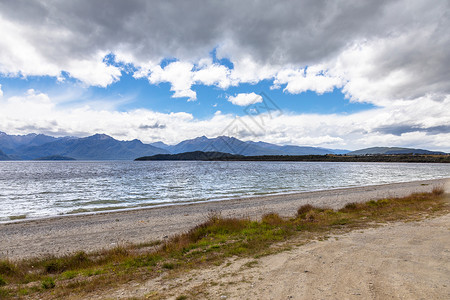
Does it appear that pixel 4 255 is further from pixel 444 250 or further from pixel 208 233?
pixel 444 250

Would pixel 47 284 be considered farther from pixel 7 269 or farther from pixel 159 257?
pixel 159 257

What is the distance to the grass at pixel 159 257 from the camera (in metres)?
6.68

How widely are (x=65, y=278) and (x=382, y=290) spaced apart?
331 inches

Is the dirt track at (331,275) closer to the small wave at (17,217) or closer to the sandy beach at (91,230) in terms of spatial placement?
the sandy beach at (91,230)

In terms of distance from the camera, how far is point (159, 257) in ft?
27.9

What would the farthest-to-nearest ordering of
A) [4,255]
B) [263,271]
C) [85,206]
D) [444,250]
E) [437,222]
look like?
[85,206]
[437,222]
[4,255]
[444,250]
[263,271]

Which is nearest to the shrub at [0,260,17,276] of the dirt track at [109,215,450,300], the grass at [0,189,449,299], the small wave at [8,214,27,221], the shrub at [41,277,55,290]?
the grass at [0,189,449,299]

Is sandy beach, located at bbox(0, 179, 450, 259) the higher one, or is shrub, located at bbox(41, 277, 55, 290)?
shrub, located at bbox(41, 277, 55, 290)

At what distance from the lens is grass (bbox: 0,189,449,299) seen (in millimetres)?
6676

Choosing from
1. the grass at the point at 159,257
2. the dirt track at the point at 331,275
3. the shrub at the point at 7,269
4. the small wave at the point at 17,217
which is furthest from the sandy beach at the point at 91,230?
the dirt track at the point at 331,275

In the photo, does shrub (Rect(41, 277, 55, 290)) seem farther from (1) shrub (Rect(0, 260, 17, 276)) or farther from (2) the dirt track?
(2) the dirt track

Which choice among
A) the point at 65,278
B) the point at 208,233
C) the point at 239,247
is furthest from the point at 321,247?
the point at 65,278

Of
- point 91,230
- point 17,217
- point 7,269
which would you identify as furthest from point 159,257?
point 17,217

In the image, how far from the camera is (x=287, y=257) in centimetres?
782
